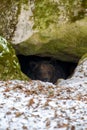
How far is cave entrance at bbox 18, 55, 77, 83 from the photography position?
23.4 m

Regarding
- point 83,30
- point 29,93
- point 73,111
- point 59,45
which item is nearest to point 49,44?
point 59,45

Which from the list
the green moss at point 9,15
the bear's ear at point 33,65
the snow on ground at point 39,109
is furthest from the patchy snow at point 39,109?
the bear's ear at point 33,65

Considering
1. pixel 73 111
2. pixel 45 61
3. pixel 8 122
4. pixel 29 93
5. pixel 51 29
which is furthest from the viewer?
pixel 45 61

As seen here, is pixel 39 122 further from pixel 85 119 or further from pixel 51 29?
pixel 51 29

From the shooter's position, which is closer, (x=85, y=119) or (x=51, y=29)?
(x=85, y=119)

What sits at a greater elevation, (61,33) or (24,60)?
(61,33)

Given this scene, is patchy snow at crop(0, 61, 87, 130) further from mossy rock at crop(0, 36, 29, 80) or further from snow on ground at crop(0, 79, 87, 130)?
mossy rock at crop(0, 36, 29, 80)

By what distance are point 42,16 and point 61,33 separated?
5.20 feet

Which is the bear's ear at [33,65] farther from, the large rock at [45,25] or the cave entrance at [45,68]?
the large rock at [45,25]

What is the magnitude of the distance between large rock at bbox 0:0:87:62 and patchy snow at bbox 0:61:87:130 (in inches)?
293

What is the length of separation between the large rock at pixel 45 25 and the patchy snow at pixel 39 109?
7.44 meters

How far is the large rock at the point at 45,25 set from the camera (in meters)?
21.4

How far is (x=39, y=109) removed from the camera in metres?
11.4

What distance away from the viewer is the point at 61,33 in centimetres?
2141
